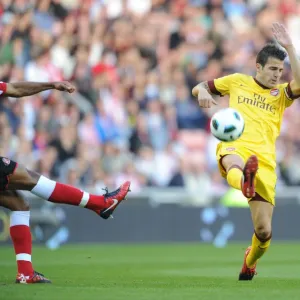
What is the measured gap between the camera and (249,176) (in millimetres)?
8938

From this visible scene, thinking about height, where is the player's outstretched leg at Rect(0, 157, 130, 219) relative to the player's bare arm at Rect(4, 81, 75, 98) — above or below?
below

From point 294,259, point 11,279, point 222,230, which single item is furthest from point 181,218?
point 11,279

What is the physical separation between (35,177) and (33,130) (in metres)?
8.51

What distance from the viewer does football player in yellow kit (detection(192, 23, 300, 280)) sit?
9.57 metres

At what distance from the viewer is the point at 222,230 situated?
17.8 meters

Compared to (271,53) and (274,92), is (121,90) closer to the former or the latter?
(274,92)

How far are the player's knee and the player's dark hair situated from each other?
5.51ft

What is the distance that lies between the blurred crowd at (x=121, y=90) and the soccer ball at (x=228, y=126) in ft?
24.7

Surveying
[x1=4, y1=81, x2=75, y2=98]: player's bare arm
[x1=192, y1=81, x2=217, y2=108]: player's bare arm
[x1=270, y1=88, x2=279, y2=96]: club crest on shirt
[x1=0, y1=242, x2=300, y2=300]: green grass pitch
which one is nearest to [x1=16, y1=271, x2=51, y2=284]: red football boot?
[x1=0, y1=242, x2=300, y2=300]: green grass pitch

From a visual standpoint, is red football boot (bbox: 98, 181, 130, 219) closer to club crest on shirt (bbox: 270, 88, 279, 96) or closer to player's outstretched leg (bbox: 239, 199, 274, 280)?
player's outstretched leg (bbox: 239, 199, 274, 280)

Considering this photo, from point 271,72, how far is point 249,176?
1.49 metres

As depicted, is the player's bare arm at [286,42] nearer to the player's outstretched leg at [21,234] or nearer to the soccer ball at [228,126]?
the soccer ball at [228,126]

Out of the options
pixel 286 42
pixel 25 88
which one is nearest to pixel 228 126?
pixel 286 42

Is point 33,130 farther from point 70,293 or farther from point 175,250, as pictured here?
point 70,293
